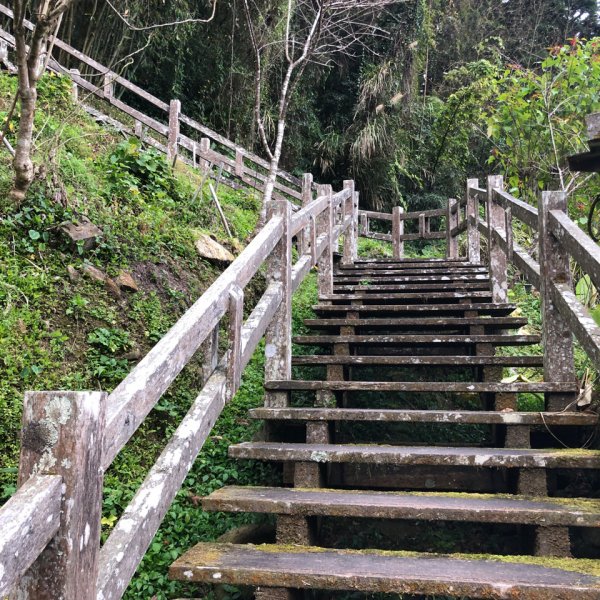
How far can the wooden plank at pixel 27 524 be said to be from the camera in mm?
1092

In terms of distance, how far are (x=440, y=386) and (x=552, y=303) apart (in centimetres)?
89

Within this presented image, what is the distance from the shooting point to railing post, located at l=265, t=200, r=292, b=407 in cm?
364

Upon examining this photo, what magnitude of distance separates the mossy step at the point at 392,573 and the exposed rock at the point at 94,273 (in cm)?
243

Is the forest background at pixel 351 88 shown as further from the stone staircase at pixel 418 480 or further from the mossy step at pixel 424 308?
the stone staircase at pixel 418 480

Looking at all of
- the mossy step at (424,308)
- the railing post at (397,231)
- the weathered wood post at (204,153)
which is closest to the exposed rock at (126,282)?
the mossy step at (424,308)

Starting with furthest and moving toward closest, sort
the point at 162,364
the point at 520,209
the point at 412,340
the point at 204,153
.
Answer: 1. the point at 204,153
2. the point at 520,209
3. the point at 412,340
4. the point at 162,364

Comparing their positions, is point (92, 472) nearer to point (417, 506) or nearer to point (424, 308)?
point (417, 506)

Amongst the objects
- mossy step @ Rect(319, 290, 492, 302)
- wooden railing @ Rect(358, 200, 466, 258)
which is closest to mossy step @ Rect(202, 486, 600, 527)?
mossy step @ Rect(319, 290, 492, 302)

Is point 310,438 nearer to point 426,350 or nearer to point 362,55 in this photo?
point 426,350

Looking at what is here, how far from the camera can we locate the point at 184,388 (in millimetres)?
3992

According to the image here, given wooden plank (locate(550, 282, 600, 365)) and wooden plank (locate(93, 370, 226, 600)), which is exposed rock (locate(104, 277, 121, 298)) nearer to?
wooden plank (locate(93, 370, 226, 600))

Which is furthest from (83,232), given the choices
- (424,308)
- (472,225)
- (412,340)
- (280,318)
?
(472,225)

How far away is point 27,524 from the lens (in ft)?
3.82

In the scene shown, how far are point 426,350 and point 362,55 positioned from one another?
34.3ft
